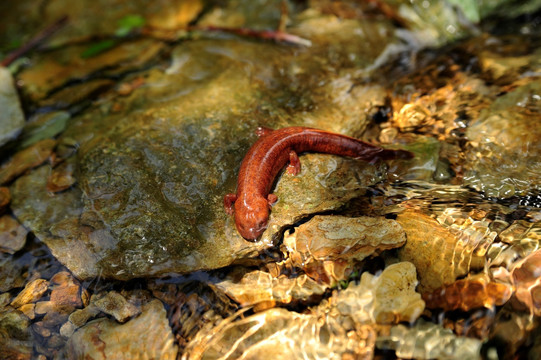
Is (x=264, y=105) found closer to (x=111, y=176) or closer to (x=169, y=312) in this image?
(x=111, y=176)

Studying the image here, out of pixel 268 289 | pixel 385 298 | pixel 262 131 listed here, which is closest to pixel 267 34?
pixel 262 131

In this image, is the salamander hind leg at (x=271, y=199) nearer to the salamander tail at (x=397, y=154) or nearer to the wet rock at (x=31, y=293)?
the salamander tail at (x=397, y=154)

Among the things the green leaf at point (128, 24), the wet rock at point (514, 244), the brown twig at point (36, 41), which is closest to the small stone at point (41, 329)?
the wet rock at point (514, 244)

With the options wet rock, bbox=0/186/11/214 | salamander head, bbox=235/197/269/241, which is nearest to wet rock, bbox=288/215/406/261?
salamander head, bbox=235/197/269/241

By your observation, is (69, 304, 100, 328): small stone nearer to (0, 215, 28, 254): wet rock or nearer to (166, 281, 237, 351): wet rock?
(166, 281, 237, 351): wet rock

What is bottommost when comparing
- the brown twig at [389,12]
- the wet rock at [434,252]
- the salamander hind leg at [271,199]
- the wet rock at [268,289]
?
the wet rock at [268,289]

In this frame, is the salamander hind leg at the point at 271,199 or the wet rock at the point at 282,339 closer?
the wet rock at the point at 282,339
